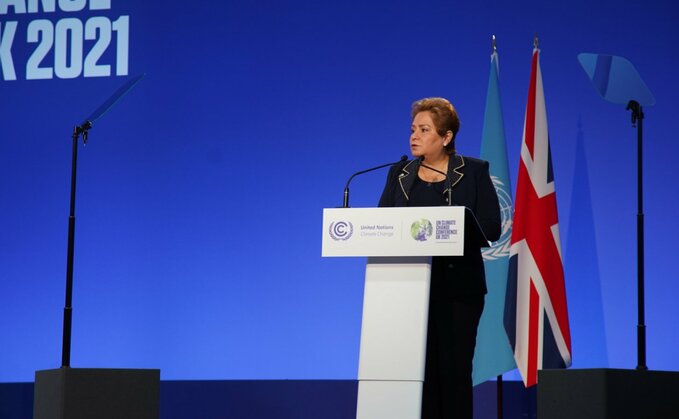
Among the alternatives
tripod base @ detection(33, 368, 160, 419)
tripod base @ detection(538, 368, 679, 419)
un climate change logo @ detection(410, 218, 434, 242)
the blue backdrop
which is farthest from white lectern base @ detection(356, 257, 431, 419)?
the blue backdrop

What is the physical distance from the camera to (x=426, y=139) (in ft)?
11.1

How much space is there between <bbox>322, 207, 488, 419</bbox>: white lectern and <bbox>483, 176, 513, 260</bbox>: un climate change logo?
5.11 feet

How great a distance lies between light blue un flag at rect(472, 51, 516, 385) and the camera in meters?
4.57

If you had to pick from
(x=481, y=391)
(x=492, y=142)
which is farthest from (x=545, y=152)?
(x=481, y=391)

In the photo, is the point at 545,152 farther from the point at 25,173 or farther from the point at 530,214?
the point at 25,173

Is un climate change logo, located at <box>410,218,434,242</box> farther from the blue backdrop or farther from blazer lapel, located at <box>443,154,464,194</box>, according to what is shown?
the blue backdrop

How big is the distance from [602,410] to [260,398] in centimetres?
226

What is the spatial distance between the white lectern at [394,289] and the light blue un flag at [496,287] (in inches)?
61.6

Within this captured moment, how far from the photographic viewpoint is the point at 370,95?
5184mm

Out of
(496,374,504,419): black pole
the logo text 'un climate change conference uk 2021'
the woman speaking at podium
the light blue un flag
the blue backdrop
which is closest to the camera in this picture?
the logo text 'un climate change conference uk 2021'

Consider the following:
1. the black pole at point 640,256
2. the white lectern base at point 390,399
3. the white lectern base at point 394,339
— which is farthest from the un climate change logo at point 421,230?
the black pole at point 640,256

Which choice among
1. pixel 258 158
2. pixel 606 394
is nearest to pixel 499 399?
pixel 606 394

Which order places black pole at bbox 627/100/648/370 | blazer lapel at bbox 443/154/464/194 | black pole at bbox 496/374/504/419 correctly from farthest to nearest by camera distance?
black pole at bbox 496/374/504/419 → black pole at bbox 627/100/648/370 → blazer lapel at bbox 443/154/464/194

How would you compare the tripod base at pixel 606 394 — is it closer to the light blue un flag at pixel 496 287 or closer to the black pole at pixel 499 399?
the black pole at pixel 499 399
